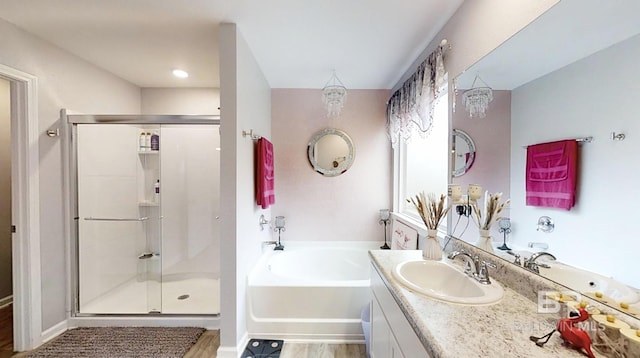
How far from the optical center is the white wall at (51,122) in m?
1.91

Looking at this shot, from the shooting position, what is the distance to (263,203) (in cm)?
235

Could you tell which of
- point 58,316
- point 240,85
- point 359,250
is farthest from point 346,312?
point 58,316

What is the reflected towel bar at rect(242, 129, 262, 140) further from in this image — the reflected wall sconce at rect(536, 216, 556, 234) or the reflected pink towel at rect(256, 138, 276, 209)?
the reflected wall sconce at rect(536, 216, 556, 234)

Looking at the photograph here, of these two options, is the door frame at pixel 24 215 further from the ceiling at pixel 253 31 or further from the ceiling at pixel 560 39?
the ceiling at pixel 560 39

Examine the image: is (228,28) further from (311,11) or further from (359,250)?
(359,250)

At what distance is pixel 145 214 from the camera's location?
9.01ft

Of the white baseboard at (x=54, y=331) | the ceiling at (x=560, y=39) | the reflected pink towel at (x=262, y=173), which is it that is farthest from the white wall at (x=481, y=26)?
the white baseboard at (x=54, y=331)

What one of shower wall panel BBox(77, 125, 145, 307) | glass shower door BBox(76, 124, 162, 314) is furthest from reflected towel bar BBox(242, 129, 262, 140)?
shower wall panel BBox(77, 125, 145, 307)

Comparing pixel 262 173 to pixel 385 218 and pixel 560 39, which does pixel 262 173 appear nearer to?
pixel 385 218

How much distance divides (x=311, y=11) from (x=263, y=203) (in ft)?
5.24

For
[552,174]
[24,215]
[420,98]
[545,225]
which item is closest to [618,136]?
[552,174]

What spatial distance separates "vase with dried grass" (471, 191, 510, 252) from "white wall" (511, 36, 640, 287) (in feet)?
0.62

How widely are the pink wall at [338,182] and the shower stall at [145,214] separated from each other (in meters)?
0.87

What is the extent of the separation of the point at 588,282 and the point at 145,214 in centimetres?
345
